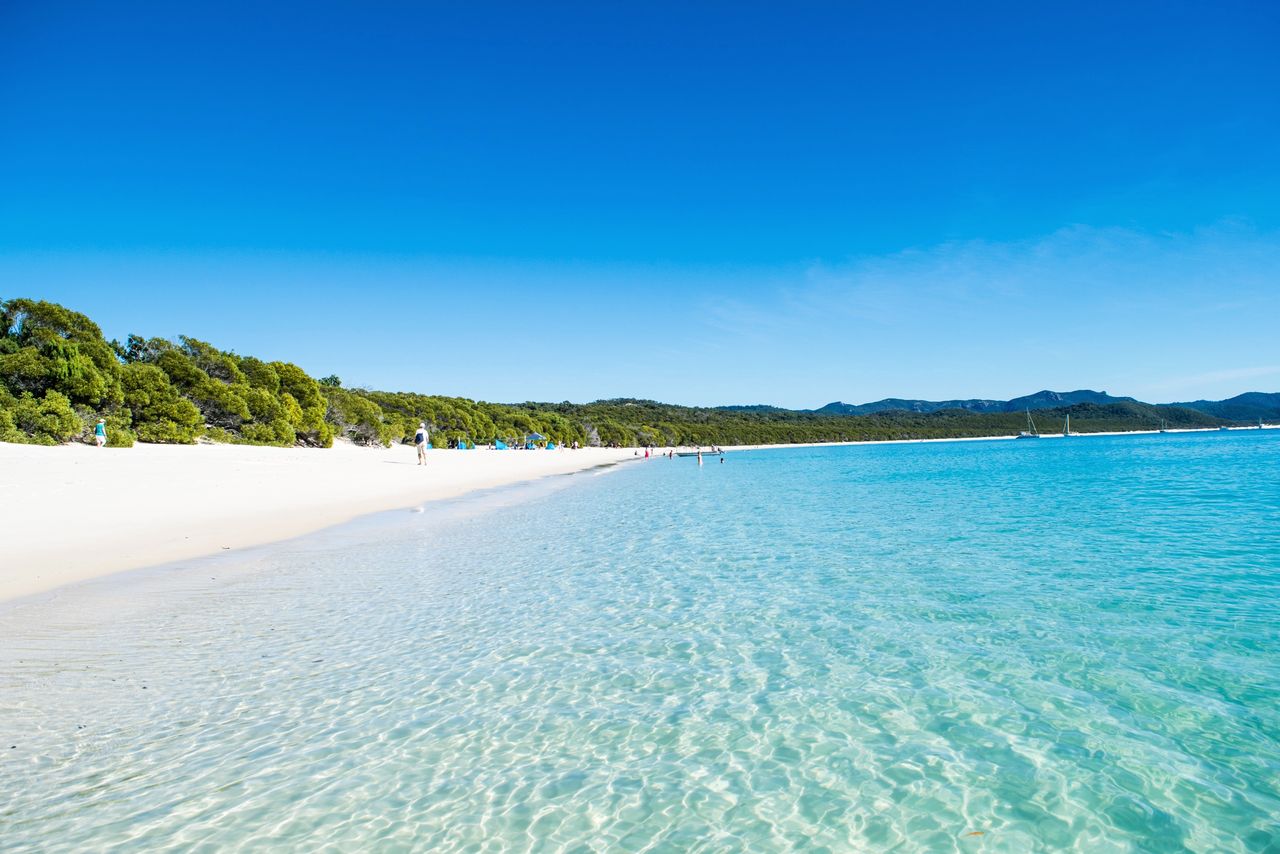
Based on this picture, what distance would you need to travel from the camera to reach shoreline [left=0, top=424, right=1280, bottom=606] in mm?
11883

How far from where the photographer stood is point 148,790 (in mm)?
4406

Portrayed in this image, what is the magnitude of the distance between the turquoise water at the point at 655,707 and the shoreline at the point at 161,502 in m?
1.86

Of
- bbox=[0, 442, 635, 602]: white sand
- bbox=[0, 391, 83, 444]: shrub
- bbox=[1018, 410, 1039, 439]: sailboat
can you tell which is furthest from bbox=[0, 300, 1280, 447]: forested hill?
bbox=[1018, 410, 1039, 439]: sailboat

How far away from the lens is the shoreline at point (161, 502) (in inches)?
468

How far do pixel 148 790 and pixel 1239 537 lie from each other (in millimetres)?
17754

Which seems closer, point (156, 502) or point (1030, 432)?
point (156, 502)

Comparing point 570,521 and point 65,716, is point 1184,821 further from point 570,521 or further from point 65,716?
point 570,521

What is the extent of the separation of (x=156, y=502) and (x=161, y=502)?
13 cm

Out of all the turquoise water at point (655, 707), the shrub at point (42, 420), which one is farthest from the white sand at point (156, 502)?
the shrub at point (42, 420)

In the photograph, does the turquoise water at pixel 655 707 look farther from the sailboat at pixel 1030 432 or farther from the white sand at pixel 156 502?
the sailboat at pixel 1030 432

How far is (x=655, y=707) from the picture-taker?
18.9ft

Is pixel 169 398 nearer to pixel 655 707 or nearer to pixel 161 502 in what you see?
pixel 161 502

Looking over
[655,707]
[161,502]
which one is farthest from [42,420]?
[655,707]

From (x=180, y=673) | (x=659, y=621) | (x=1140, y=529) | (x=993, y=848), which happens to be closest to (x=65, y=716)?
(x=180, y=673)
